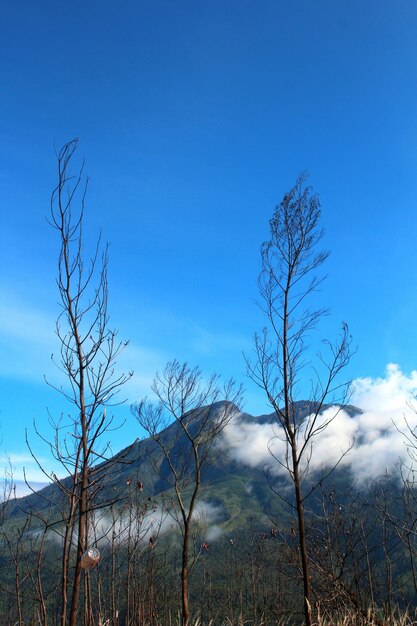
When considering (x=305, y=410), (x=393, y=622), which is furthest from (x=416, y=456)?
(x=393, y=622)

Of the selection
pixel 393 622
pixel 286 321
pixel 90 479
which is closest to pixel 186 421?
pixel 286 321

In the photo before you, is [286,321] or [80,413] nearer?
[80,413]

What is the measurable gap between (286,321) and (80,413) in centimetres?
521

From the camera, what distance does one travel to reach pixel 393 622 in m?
7.44

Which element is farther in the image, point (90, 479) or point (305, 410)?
point (305, 410)

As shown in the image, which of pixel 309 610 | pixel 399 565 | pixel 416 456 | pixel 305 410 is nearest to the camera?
pixel 309 610

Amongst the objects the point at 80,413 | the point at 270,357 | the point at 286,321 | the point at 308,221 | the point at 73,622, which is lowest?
the point at 73,622

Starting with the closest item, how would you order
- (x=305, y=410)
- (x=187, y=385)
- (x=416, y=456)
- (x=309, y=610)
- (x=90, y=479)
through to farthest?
1. (x=90, y=479)
2. (x=309, y=610)
3. (x=305, y=410)
4. (x=416, y=456)
5. (x=187, y=385)

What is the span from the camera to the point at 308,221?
891cm

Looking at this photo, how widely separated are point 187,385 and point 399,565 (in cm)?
18644

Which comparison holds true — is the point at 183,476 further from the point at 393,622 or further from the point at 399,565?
the point at 399,565

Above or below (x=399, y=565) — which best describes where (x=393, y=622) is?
above

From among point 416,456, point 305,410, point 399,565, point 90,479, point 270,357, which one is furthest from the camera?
point 399,565

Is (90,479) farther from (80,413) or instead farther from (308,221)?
(308,221)
